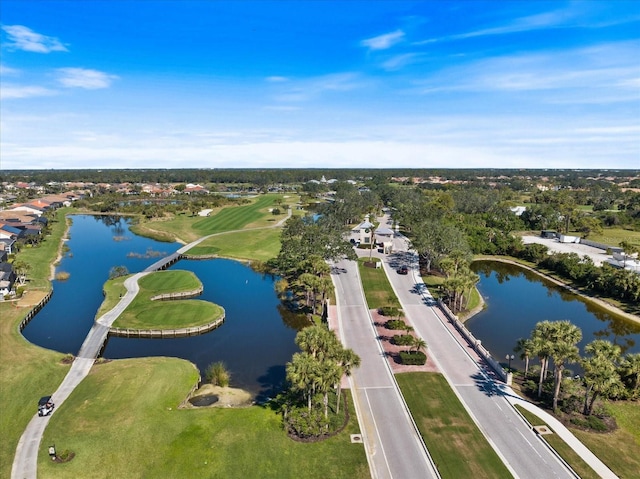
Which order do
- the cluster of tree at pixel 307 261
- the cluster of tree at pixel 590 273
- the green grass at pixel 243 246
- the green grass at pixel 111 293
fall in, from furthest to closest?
the green grass at pixel 243 246, the cluster of tree at pixel 590 273, the cluster of tree at pixel 307 261, the green grass at pixel 111 293

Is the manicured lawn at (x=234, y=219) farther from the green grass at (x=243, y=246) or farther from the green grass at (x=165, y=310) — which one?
the green grass at (x=165, y=310)

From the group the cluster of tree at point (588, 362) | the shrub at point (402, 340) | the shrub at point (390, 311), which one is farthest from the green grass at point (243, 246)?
the cluster of tree at point (588, 362)

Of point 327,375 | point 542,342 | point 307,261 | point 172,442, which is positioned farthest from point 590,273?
point 172,442

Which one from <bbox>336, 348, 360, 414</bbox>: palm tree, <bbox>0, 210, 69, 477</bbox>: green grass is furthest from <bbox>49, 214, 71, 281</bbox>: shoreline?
<bbox>336, 348, 360, 414</bbox>: palm tree

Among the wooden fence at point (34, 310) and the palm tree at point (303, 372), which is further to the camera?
the wooden fence at point (34, 310)

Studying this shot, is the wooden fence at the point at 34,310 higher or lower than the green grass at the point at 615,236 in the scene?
lower

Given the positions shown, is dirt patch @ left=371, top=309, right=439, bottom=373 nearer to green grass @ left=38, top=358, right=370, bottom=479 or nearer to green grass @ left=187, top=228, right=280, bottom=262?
green grass @ left=38, top=358, right=370, bottom=479

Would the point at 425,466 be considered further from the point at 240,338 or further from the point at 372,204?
the point at 372,204
